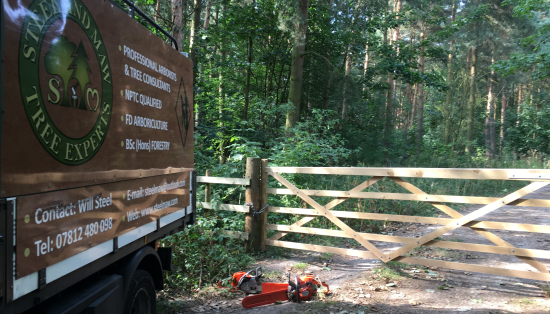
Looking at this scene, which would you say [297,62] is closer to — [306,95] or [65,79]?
[306,95]

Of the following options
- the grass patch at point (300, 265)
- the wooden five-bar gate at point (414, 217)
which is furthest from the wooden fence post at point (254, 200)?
the grass patch at point (300, 265)

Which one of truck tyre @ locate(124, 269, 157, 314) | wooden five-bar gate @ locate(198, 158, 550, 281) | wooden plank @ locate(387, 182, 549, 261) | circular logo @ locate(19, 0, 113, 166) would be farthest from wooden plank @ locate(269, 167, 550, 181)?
circular logo @ locate(19, 0, 113, 166)

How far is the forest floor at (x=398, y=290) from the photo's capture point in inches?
160

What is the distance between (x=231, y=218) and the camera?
6.70m

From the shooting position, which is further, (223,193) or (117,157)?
(223,193)

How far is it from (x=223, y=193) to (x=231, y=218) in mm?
1036

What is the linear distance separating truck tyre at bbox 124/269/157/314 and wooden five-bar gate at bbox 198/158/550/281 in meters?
2.69

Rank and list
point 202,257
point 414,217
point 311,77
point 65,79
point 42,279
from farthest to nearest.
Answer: point 311,77 → point 202,257 → point 414,217 → point 65,79 → point 42,279

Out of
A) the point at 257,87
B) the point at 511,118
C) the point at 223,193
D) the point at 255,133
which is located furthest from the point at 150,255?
the point at 511,118

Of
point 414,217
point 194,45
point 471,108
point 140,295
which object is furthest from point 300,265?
point 471,108

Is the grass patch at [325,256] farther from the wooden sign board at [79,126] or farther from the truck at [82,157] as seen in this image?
the wooden sign board at [79,126]

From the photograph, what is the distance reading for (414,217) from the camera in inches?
194

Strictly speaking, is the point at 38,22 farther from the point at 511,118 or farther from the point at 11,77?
the point at 511,118

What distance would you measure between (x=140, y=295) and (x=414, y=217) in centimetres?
365
